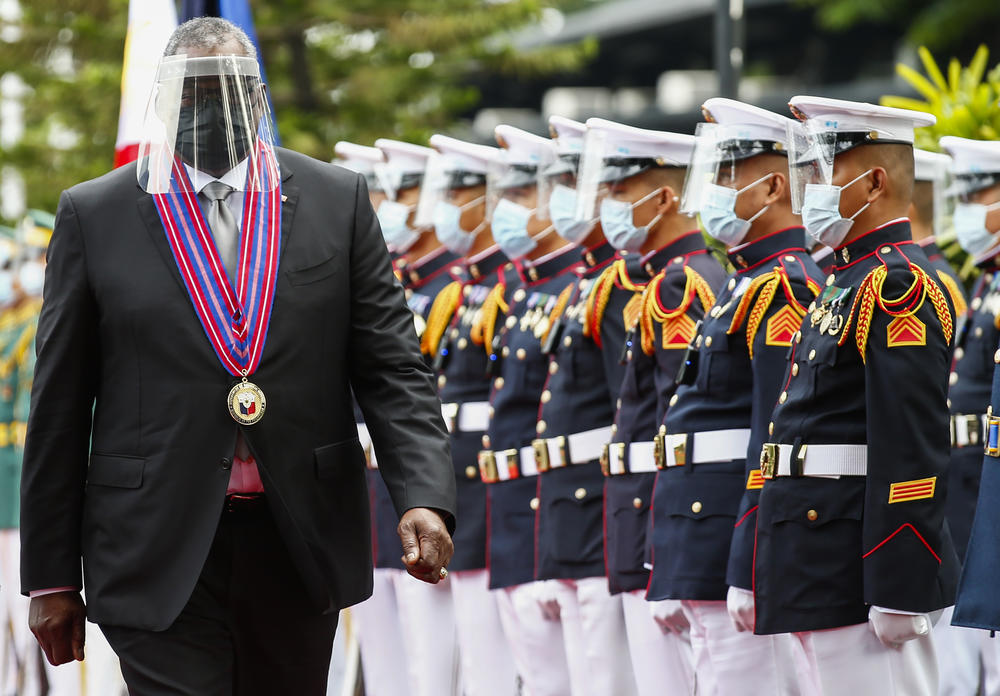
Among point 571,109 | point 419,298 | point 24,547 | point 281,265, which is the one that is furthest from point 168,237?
point 571,109

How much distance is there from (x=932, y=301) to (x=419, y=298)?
3.45 metres

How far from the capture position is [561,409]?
629 cm

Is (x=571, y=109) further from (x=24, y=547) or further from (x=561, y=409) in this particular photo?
(x=24, y=547)

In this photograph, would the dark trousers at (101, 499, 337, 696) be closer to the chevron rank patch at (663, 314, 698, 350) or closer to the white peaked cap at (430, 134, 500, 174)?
the chevron rank patch at (663, 314, 698, 350)

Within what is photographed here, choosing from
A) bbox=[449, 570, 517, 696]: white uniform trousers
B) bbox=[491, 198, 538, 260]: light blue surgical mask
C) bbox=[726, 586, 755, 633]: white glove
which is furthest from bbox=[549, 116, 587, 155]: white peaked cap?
bbox=[726, 586, 755, 633]: white glove

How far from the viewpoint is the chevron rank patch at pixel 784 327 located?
204 inches

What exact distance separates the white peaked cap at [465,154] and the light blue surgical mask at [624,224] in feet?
5.04

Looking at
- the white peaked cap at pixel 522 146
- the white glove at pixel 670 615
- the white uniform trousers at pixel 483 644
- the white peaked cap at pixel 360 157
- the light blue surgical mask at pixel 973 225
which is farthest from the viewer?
the white peaked cap at pixel 360 157

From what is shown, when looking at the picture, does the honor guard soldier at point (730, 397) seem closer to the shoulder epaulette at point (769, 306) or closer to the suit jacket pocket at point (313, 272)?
the shoulder epaulette at point (769, 306)

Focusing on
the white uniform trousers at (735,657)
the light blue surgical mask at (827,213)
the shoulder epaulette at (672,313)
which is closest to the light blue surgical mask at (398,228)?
the shoulder epaulette at (672,313)

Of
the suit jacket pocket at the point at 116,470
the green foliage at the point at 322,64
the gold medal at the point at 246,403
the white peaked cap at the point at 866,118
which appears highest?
the green foliage at the point at 322,64

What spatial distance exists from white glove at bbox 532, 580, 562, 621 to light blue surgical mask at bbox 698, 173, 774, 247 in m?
1.58

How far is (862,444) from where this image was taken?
15.8 ft

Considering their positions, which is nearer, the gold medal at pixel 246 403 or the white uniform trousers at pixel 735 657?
the gold medal at pixel 246 403
